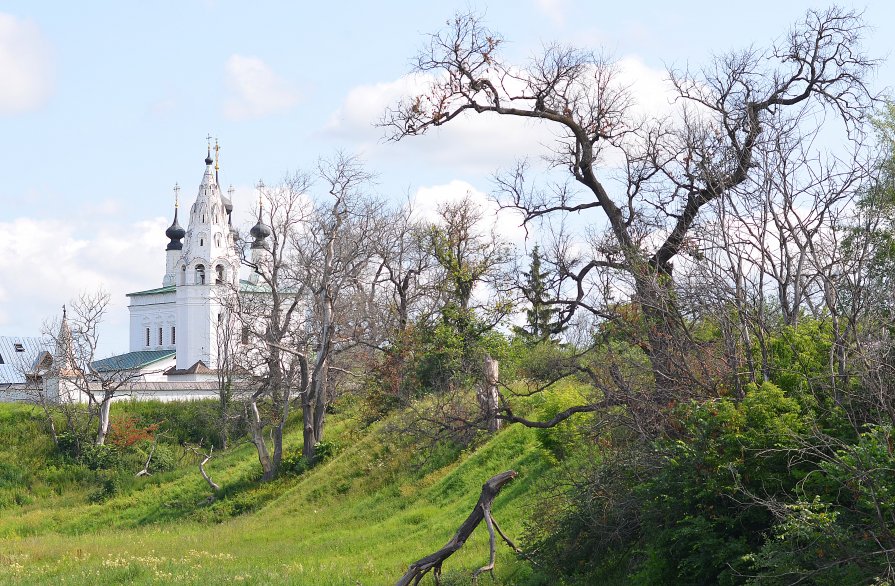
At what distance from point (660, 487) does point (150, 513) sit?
24.8 m

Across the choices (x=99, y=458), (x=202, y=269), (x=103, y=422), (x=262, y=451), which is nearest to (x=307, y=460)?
(x=262, y=451)

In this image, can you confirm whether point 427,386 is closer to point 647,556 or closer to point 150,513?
point 150,513

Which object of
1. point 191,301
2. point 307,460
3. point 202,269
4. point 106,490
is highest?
point 202,269

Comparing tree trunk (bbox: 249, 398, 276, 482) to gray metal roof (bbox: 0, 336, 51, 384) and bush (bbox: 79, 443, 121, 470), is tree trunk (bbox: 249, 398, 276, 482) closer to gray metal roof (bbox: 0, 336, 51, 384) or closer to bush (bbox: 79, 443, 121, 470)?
bush (bbox: 79, 443, 121, 470)

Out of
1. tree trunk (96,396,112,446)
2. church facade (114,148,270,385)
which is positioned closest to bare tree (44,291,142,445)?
tree trunk (96,396,112,446)

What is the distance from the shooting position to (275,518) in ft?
88.7

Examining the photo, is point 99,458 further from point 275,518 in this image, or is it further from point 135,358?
point 135,358

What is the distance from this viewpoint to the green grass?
1747cm

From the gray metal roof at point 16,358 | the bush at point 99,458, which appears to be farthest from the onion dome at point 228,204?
the bush at point 99,458

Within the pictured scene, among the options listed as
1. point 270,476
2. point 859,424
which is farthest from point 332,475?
point 859,424

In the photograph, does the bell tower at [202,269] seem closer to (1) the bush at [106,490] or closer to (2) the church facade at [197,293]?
(2) the church facade at [197,293]

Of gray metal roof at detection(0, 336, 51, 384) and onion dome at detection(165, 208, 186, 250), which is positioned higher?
onion dome at detection(165, 208, 186, 250)

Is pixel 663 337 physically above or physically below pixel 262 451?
above

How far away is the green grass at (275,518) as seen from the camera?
688 inches
